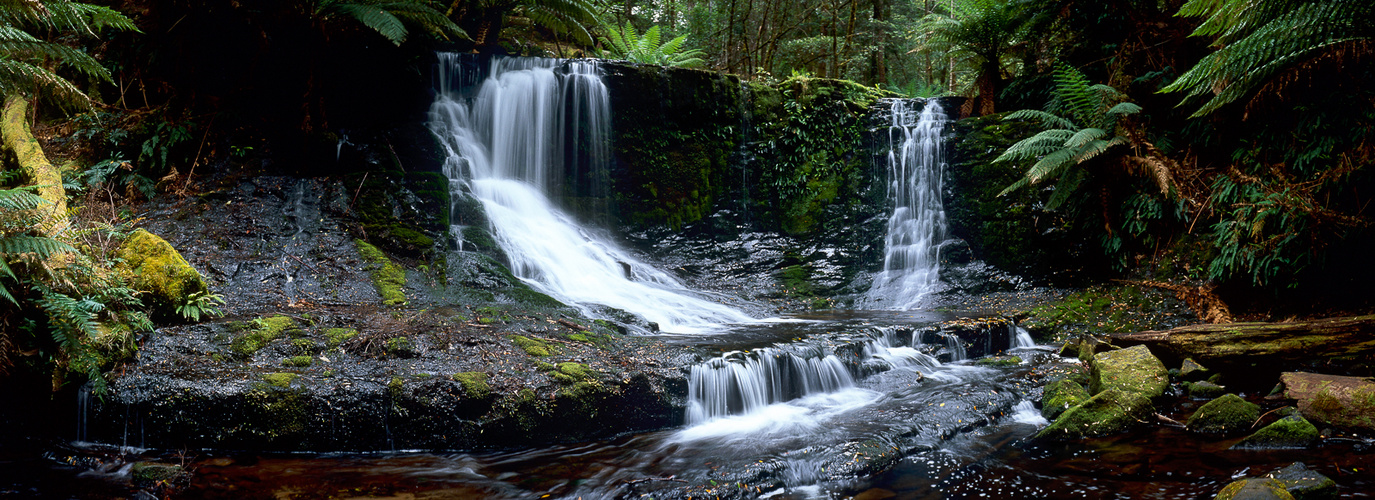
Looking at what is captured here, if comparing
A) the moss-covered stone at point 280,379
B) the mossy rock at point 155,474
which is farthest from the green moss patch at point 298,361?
the mossy rock at point 155,474

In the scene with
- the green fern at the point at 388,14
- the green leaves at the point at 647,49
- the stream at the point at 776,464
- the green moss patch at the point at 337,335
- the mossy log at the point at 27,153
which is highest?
the green leaves at the point at 647,49

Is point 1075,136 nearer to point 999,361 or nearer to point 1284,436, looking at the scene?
point 999,361

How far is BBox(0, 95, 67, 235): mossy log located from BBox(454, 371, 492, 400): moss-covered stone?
3726 millimetres

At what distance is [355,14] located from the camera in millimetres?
7438

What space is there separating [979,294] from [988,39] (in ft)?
12.7

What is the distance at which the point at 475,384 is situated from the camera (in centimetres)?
442

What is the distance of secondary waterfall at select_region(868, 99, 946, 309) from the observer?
30.5 ft

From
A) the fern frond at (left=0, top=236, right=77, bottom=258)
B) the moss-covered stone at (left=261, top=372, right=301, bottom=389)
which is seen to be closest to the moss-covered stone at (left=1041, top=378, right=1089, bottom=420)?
the moss-covered stone at (left=261, top=372, right=301, bottom=389)

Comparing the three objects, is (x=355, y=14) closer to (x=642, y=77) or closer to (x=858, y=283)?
(x=642, y=77)

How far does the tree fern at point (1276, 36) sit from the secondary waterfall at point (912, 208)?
3784 mm

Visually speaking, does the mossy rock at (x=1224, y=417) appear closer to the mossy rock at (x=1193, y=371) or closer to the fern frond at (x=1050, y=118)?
the mossy rock at (x=1193, y=371)

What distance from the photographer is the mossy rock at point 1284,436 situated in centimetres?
406

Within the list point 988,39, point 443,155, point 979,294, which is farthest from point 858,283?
point 443,155

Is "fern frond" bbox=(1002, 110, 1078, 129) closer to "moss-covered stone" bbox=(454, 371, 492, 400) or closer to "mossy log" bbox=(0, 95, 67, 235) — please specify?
"moss-covered stone" bbox=(454, 371, 492, 400)
